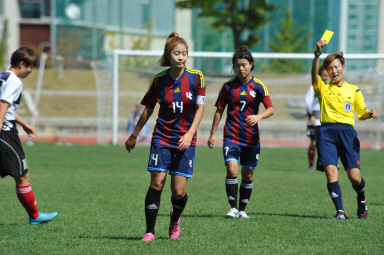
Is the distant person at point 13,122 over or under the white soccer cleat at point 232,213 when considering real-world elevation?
over

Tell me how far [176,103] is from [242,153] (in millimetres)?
2078

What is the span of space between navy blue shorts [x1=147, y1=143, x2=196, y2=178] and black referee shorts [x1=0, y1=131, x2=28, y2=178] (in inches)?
66.5

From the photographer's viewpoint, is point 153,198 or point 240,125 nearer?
point 153,198

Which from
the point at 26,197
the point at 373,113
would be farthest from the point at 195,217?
the point at 373,113

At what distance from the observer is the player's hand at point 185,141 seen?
5.94m

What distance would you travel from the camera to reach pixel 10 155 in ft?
22.5

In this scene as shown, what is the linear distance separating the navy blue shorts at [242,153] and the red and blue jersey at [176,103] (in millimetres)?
1767

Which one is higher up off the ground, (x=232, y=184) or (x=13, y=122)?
(x=13, y=122)

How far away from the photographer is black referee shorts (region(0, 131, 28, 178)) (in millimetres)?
6855

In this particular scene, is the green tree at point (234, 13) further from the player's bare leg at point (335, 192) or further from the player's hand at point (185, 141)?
the player's hand at point (185, 141)

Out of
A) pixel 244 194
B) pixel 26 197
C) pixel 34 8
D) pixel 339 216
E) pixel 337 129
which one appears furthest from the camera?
pixel 34 8

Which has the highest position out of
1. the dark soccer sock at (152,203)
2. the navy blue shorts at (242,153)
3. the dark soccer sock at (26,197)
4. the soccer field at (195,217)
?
the navy blue shorts at (242,153)

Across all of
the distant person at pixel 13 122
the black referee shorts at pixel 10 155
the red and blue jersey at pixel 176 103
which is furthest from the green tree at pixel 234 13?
the red and blue jersey at pixel 176 103

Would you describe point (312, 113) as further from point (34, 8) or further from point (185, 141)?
point (34, 8)
